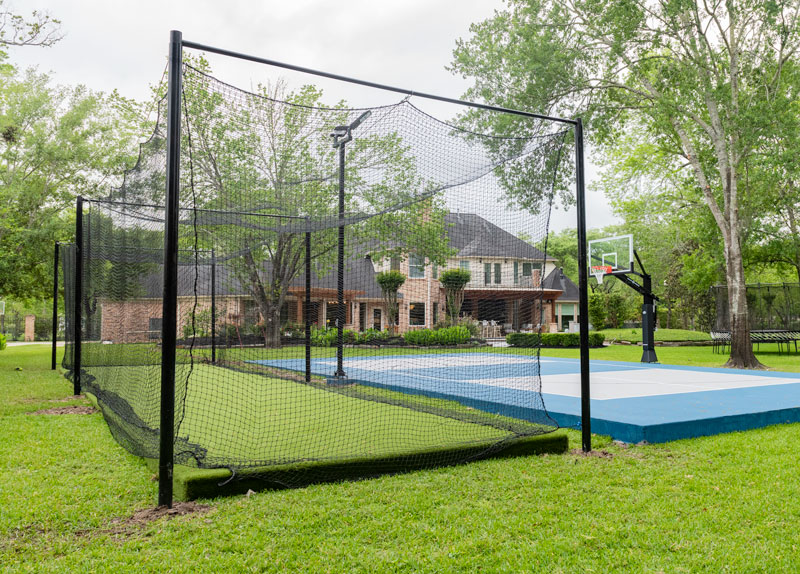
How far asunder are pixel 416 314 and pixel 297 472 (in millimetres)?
2317

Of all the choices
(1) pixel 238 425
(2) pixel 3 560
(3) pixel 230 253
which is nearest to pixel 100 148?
(3) pixel 230 253

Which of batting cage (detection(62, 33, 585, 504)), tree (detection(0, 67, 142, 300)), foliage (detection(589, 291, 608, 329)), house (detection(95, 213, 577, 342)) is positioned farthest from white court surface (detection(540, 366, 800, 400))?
foliage (detection(589, 291, 608, 329))

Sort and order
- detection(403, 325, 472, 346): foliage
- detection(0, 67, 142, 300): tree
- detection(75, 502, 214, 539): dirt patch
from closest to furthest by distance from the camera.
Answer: detection(75, 502, 214, 539): dirt patch → detection(403, 325, 472, 346): foliage → detection(0, 67, 142, 300): tree

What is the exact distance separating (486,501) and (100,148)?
15.3 m

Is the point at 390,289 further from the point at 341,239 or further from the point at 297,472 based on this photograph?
the point at 297,472

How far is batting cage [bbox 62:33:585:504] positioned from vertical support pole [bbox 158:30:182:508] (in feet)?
0.03

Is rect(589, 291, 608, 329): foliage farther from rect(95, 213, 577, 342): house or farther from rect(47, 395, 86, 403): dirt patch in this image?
rect(47, 395, 86, 403): dirt patch

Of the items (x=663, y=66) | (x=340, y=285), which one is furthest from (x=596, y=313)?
(x=340, y=285)

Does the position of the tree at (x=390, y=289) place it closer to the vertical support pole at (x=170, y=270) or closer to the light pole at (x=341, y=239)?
the light pole at (x=341, y=239)

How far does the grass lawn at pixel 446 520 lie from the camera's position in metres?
2.36

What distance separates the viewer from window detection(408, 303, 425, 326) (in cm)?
540

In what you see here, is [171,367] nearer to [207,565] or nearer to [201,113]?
[207,565]

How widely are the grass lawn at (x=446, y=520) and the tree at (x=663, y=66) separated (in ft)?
31.9

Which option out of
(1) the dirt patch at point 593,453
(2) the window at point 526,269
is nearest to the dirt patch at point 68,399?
(2) the window at point 526,269
